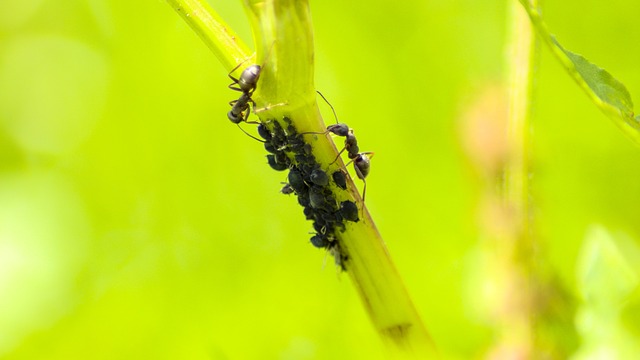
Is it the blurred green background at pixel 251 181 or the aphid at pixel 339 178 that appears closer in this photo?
the aphid at pixel 339 178

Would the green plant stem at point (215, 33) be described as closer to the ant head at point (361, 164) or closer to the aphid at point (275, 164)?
the aphid at point (275, 164)

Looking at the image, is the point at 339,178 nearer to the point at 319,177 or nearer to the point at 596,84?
the point at 319,177

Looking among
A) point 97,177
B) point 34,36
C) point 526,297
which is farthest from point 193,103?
point 526,297

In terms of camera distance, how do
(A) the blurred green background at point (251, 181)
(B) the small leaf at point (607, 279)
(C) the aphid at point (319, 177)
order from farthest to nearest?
(A) the blurred green background at point (251, 181), (B) the small leaf at point (607, 279), (C) the aphid at point (319, 177)

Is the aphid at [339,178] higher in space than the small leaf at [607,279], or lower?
higher

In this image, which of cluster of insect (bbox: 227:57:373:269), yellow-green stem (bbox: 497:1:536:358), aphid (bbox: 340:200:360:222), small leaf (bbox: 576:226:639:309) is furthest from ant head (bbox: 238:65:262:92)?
small leaf (bbox: 576:226:639:309)

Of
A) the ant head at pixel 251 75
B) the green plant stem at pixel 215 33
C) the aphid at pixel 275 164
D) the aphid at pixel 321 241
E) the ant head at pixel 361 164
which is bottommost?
the aphid at pixel 321 241

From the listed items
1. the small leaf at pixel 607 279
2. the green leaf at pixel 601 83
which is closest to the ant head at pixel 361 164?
the small leaf at pixel 607 279
